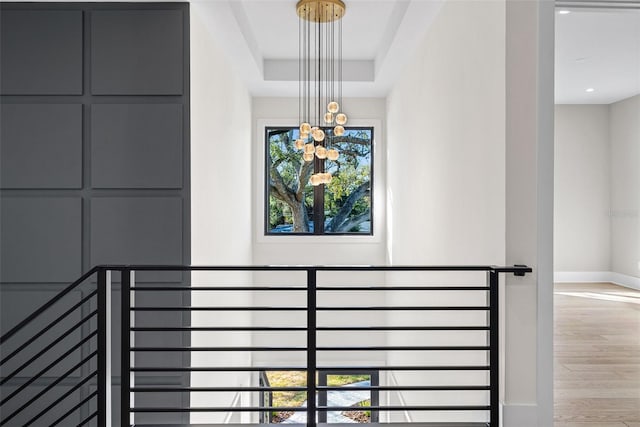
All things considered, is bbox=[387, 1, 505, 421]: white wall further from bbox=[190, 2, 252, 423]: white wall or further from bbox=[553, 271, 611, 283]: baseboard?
bbox=[553, 271, 611, 283]: baseboard

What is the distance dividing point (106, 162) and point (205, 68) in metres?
0.99

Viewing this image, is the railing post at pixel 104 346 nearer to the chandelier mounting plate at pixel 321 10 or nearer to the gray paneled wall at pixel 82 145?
the gray paneled wall at pixel 82 145

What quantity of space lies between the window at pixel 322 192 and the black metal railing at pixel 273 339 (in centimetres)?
63

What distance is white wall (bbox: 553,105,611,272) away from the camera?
521 cm

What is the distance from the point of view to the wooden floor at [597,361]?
218cm

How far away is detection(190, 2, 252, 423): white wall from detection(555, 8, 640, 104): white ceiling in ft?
7.59

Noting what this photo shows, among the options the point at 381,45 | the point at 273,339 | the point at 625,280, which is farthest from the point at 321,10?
the point at 625,280

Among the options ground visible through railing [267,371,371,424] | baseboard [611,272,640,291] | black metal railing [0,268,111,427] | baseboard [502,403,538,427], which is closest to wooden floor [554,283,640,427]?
baseboard [502,403,538,427]

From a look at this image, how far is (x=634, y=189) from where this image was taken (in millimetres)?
4840

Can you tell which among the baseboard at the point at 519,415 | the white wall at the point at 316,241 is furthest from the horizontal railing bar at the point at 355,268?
the white wall at the point at 316,241

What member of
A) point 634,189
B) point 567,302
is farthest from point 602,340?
point 634,189

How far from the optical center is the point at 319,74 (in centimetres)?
501

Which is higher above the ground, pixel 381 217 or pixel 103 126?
pixel 103 126

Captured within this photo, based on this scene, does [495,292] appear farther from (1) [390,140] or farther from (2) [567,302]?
(1) [390,140]
